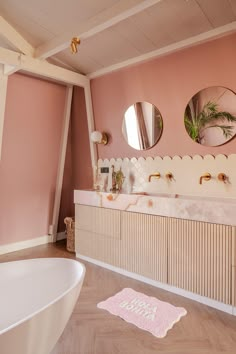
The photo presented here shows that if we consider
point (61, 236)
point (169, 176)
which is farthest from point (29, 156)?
point (169, 176)

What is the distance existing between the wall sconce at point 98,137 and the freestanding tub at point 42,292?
205 centimetres

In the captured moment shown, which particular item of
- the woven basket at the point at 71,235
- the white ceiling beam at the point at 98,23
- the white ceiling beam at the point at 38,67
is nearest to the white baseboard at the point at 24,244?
the woven basket at the point at 71,235

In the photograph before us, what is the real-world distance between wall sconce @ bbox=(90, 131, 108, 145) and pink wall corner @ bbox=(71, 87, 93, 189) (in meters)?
0.42

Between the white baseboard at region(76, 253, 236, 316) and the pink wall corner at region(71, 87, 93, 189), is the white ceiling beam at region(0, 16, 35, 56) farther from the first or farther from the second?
the white baseboard at region(76, 253, 236, 316)

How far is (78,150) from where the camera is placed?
4.36 meters

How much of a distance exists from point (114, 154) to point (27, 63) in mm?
1575

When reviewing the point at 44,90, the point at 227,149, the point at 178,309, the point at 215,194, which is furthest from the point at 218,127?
the point at 44,90

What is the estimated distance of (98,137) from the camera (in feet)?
12.1

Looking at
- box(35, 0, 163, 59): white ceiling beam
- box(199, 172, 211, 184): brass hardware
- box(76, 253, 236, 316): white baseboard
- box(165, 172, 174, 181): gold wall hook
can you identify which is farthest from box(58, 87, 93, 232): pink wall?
box(199, 172, 211, 184): brass hardware

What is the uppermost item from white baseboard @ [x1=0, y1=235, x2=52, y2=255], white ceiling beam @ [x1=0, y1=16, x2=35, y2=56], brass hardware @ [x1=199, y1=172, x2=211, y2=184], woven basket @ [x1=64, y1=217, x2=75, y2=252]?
white ceiling beam @ [x1=0, y1=16, x2=35, y2=56]

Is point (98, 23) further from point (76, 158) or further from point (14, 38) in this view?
point (76, 158)

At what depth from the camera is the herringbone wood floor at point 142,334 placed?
5.96 feet

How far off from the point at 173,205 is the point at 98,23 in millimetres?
1906

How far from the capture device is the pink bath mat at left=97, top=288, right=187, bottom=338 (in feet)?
6.84
